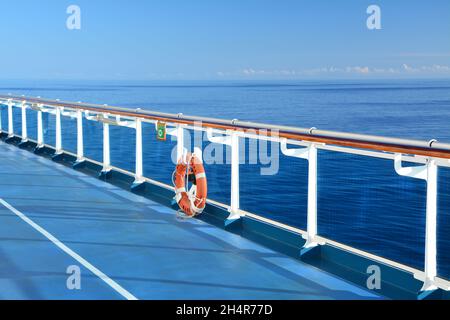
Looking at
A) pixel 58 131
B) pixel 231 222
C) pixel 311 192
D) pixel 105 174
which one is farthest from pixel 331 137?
pixel 58 131

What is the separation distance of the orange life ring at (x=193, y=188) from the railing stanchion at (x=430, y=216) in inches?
104

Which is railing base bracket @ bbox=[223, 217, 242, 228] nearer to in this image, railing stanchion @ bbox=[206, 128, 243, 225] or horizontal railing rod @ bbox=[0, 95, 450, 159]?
railing stanchion @ bbox=[206, 128, 243, 225]

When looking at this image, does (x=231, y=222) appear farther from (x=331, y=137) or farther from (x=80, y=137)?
(x=80, y=137)

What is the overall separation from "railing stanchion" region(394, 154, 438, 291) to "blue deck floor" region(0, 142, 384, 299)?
437mm

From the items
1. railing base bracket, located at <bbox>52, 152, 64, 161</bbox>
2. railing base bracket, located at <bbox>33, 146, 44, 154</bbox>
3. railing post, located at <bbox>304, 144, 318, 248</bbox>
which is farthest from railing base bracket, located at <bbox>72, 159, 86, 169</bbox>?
railing post, located at <bbox>304, 144, 318, 248</bbox>

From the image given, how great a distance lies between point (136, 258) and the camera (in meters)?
5.43

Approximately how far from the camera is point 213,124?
6.59 metres

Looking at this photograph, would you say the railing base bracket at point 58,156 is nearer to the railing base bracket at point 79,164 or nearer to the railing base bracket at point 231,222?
the railing base bracket at point 79,164

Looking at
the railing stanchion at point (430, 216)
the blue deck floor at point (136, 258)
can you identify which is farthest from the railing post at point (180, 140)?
the railing stanchion at point (430, 216)

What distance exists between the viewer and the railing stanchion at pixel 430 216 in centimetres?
414

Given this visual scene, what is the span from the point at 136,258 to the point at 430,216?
2333mm
